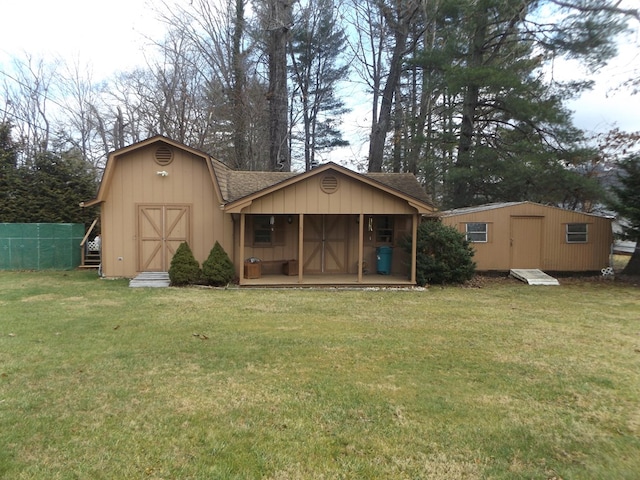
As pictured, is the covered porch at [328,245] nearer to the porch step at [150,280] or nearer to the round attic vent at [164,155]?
the porch step at [150,280]

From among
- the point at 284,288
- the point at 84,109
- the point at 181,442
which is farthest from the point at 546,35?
the point at 84,109

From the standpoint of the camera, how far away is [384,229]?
13.6 metres

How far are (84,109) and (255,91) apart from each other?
41.3ft

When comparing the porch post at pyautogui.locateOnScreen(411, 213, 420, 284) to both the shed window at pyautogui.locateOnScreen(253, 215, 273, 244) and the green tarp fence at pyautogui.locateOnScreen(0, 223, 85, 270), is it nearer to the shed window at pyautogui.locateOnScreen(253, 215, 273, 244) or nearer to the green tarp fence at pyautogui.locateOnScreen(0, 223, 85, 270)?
the shed window at pyautogui.locateOnScreen(253, 215, 273, 244)

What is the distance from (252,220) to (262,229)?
1.37 feet

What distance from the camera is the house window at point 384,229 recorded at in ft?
44.4

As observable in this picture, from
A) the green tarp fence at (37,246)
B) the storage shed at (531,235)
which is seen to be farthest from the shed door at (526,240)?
the green tarp fence at (37,246)

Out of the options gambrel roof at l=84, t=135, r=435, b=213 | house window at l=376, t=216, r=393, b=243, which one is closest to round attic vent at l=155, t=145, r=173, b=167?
gambrel roof at l=84, t=135, r=435, b=213

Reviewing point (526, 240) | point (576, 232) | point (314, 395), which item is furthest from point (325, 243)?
point (314, 395)

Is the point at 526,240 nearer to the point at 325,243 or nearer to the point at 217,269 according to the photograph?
the point at 325,243

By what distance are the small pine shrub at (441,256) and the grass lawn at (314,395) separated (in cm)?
407

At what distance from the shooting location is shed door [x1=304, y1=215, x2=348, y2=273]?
13.1 metres

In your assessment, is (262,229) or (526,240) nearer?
(262,229)

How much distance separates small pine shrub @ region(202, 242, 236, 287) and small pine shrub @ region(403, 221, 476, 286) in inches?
211
